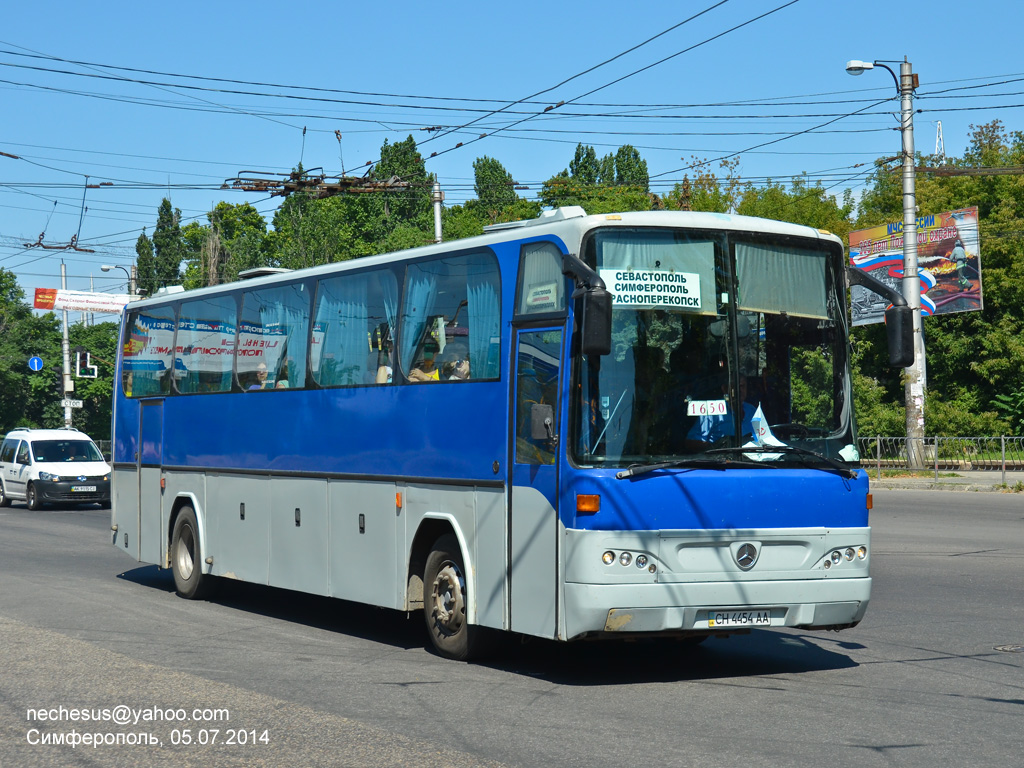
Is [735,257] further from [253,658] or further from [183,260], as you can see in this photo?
[183,260]

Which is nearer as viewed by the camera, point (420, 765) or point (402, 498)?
point (420, 765)

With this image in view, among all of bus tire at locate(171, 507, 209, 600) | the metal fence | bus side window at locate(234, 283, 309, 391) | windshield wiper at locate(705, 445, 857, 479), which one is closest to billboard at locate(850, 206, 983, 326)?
the metal fence

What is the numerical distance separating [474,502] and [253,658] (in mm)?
2053

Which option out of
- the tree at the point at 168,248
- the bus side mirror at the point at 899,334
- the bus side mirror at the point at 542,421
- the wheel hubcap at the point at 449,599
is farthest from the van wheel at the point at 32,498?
the tree at the point at 168,248

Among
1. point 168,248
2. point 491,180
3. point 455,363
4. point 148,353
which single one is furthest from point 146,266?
point 455,363

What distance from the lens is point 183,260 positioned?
3696 inches

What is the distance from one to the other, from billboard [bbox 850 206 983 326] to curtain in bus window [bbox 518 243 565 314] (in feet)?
107

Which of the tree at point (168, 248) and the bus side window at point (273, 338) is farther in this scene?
the tree at point (168, 248)

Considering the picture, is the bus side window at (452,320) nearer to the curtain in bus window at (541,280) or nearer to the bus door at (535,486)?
the curtain in bus window at (541,280)

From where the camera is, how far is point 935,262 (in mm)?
41969

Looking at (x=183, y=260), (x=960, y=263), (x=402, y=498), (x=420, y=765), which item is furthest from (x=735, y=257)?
(x=183, y=260)

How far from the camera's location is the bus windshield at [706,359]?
28.0 feet

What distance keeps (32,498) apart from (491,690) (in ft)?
84.5

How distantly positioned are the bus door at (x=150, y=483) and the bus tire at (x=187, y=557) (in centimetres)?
30
